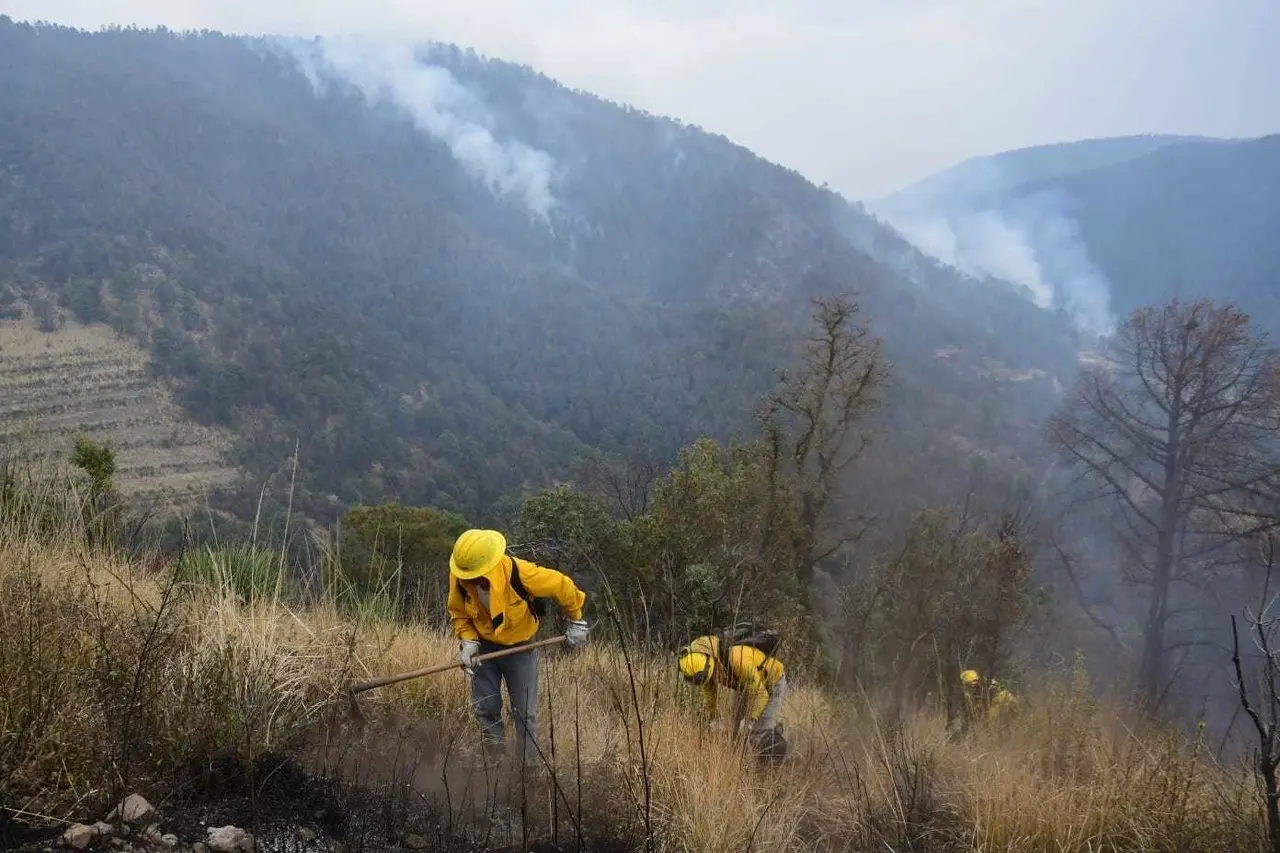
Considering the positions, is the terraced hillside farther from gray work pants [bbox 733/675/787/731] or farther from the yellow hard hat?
gray work pants [bbox 733/675/787/731]

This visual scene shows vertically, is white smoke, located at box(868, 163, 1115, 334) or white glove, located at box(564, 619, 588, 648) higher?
white smoke, located at box(868, 163, 1115, 334)

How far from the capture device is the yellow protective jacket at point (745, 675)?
3489 mm

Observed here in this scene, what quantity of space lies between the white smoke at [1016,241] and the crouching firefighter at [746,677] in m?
143

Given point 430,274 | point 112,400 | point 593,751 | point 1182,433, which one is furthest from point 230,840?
point 430,274

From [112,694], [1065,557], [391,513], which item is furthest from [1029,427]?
[112,694]

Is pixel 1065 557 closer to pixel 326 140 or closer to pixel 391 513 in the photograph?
pixel 391 513

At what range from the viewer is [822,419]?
746 inches

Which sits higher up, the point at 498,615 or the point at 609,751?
the point at 498,615

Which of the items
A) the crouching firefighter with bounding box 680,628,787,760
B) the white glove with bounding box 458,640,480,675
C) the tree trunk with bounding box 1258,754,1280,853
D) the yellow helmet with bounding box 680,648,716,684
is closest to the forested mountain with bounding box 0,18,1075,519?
the crouching firefighter with bounding box 680,628,787,760

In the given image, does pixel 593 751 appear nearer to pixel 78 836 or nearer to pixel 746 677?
pixel 746 677

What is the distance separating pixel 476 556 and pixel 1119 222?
175 meters

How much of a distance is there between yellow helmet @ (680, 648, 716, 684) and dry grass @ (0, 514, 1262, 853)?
0.15 metres

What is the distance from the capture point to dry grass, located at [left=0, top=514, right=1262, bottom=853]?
219 centimetres

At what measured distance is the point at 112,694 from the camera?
2.30 meters
